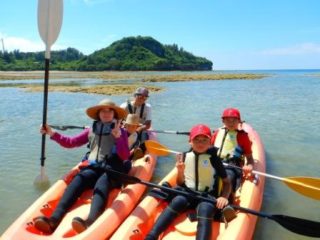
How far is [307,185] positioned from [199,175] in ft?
4.42

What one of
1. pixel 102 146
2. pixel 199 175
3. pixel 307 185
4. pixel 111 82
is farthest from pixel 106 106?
pixel 111 82

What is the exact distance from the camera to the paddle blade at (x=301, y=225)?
143 inches

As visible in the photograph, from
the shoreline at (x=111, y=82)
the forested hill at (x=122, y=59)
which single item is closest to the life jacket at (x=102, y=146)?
the shoreline at (x=111, y=82)

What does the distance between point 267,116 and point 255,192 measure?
31.0ft

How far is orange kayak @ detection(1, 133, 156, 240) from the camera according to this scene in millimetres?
3543

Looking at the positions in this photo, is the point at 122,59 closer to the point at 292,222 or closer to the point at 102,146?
the point at 102,146

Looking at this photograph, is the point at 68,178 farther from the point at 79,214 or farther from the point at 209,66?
the point at 209,66

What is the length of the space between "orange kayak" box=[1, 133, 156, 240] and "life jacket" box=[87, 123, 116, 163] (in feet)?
1.42

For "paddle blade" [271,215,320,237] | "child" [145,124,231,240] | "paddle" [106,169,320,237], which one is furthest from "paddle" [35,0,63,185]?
"paddle blade" [271,215,320,237]

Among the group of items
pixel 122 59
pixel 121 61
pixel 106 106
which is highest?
pixel 122 59

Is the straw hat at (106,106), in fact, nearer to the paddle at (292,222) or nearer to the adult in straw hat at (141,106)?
the paddle at (292,222)

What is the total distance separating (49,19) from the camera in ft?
17.6

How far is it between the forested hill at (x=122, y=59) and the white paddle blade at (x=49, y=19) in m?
81.6

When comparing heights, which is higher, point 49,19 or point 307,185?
point 49,19
